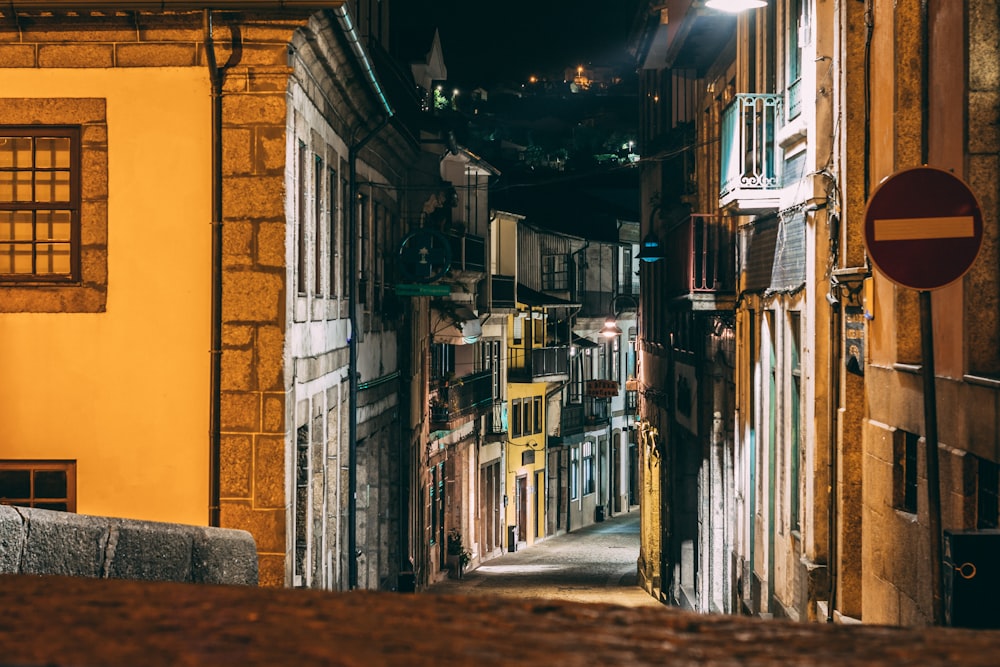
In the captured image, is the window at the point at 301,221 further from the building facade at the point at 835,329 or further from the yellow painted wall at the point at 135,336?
the building facade at the point at 835,329

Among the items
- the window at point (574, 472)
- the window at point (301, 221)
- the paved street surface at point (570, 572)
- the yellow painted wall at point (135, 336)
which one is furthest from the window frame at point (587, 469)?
the yellow painted wall at point (135, 336)

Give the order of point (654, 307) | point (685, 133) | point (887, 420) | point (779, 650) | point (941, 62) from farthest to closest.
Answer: point (654, 307)
point (685, 133)
point (887, 420)
point (941, 62)
point (779, 650)

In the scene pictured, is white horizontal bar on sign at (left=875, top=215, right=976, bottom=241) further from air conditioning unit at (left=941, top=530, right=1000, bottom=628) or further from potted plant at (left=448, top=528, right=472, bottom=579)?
potted plant at (left=448, top=528, right=472, bottom=579)

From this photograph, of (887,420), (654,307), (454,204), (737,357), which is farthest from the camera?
(654,307)

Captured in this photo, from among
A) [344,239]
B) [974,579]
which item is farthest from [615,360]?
[974,579]

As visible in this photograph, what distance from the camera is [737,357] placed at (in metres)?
19.9

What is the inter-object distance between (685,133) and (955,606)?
68.7 ft

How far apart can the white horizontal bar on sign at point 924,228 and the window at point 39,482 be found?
9013 millimetres

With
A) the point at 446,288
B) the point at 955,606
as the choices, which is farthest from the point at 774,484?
the point at 955,606

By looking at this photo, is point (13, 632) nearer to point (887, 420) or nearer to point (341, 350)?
point (887, 420)

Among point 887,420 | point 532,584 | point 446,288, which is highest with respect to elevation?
point 446,288

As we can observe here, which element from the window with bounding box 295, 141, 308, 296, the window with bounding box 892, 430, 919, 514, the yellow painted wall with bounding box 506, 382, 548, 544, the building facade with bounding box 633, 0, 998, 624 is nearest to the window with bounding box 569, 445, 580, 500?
the yellow painted wall with bounding box 506, 382, 548, 544

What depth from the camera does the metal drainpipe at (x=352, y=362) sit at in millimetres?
18594

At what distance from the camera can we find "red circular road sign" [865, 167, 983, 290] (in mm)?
6883
